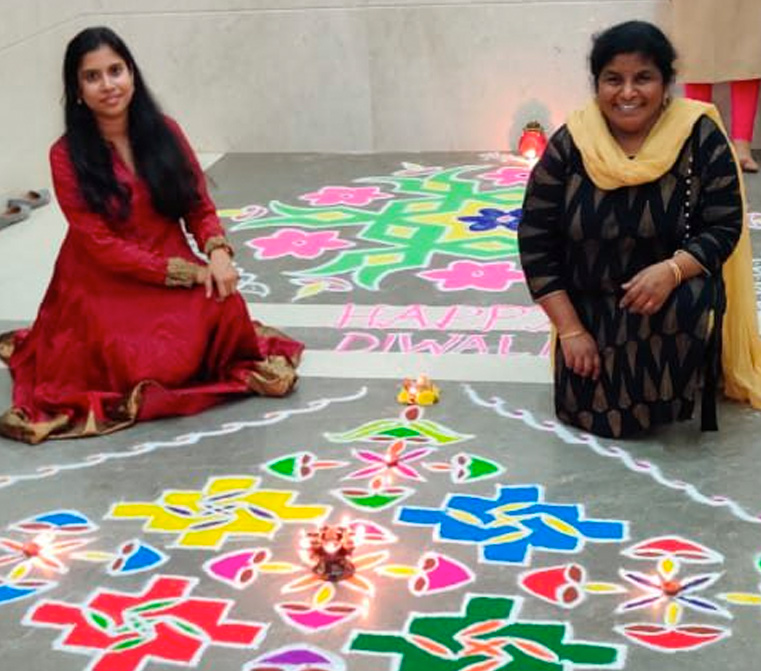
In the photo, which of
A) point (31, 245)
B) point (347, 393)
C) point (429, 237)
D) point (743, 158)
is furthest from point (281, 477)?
point (743, 158)

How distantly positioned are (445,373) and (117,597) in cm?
117

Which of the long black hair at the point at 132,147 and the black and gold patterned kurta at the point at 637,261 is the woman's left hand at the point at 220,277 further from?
the black and gold patterned kurta at the point at 637,261

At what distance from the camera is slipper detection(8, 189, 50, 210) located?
15.9 ft

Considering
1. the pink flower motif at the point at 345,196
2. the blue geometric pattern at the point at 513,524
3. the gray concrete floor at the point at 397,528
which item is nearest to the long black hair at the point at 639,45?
the gray concrete floor at the point at 397,528

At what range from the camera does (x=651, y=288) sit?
275 cm

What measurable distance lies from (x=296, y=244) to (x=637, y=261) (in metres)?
1.74

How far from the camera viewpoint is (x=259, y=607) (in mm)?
2344

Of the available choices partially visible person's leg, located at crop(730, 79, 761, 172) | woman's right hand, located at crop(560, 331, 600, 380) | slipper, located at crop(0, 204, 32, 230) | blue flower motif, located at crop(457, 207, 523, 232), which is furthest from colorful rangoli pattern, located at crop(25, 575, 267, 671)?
partially visible person's leg, located at crop(730, 79, 761, 172)

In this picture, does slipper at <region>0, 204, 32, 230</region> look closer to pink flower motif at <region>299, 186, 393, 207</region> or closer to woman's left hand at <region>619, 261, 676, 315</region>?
pink flower motif at <region>299, 186, 393, 207</region>

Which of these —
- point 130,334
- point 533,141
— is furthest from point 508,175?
point 130,334

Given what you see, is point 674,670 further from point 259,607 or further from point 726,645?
point 259,607

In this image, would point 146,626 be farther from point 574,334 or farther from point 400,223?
point 400,223

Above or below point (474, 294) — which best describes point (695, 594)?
below

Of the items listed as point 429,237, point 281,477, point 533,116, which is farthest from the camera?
point 533,116
